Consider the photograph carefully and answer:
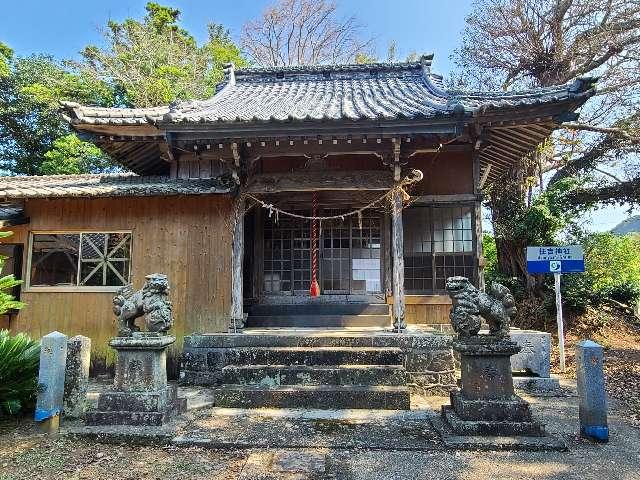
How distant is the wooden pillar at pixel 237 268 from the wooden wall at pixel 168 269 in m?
0.42

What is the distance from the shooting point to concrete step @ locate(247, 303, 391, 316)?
8.73 meters

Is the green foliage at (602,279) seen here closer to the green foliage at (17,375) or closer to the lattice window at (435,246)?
the lattice window at (435,246)

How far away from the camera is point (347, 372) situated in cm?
607

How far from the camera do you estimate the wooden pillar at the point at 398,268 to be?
715 cm

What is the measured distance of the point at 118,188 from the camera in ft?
26.3

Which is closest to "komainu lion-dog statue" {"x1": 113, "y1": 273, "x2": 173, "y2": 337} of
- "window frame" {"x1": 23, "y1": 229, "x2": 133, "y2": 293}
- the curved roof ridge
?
"window frame" {"x1": 23, "y1": 229, "x2": 133, "y2": 293}

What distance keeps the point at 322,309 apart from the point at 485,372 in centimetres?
446

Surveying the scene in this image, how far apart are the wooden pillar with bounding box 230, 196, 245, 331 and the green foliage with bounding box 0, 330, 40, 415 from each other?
2977 mm

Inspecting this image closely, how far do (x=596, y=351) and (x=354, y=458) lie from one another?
2998mm

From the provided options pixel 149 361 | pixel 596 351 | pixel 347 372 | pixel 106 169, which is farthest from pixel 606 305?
pixel 106 169

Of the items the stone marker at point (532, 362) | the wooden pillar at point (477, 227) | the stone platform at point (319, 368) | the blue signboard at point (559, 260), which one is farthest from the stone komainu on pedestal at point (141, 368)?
the blue signboard at point (559, 260)

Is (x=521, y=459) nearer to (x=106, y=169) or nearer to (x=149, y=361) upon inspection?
(x=149, y=361)

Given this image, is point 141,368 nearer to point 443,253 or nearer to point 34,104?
point 443,253

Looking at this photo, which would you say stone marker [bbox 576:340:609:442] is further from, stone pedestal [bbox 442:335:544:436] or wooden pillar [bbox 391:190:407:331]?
wooden pillar [bbox 391:190:407:331]
